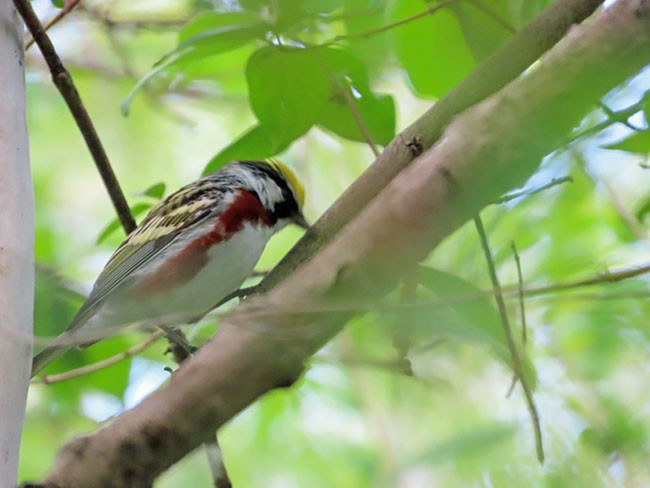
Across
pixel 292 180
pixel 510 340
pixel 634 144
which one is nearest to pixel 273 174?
pixel 292 180

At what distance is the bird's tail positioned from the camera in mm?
2580

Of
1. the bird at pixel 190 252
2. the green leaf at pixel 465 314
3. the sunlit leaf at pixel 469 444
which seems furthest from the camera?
the bird at pixel 190 252

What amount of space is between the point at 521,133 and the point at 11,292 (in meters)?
1.16

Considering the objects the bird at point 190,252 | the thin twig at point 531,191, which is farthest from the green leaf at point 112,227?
the thin twig at point 531,191

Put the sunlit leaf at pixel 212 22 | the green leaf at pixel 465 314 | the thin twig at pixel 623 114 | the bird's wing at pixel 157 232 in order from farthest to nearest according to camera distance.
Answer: the bird's wing at pixel 157 232 → the sunlit leaf at pixel 212 22 → the thin twig at pixel 623 114 → the green leaf at pixel 465 314

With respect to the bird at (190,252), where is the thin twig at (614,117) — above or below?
below

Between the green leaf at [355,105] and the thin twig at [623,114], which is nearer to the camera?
the thin twig at [623,114]

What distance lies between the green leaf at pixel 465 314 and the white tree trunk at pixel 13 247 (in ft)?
2.39

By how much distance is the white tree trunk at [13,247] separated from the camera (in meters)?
1.73

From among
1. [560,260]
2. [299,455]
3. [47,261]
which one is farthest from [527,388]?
[299,455]

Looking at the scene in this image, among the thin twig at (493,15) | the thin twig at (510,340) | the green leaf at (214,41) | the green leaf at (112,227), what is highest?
the green leaf at (112,227)

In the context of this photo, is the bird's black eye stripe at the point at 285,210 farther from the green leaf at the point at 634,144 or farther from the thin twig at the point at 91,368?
the green leaf at the point at 634,144

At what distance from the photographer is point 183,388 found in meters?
1.16

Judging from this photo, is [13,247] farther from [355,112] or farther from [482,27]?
[482,27]
